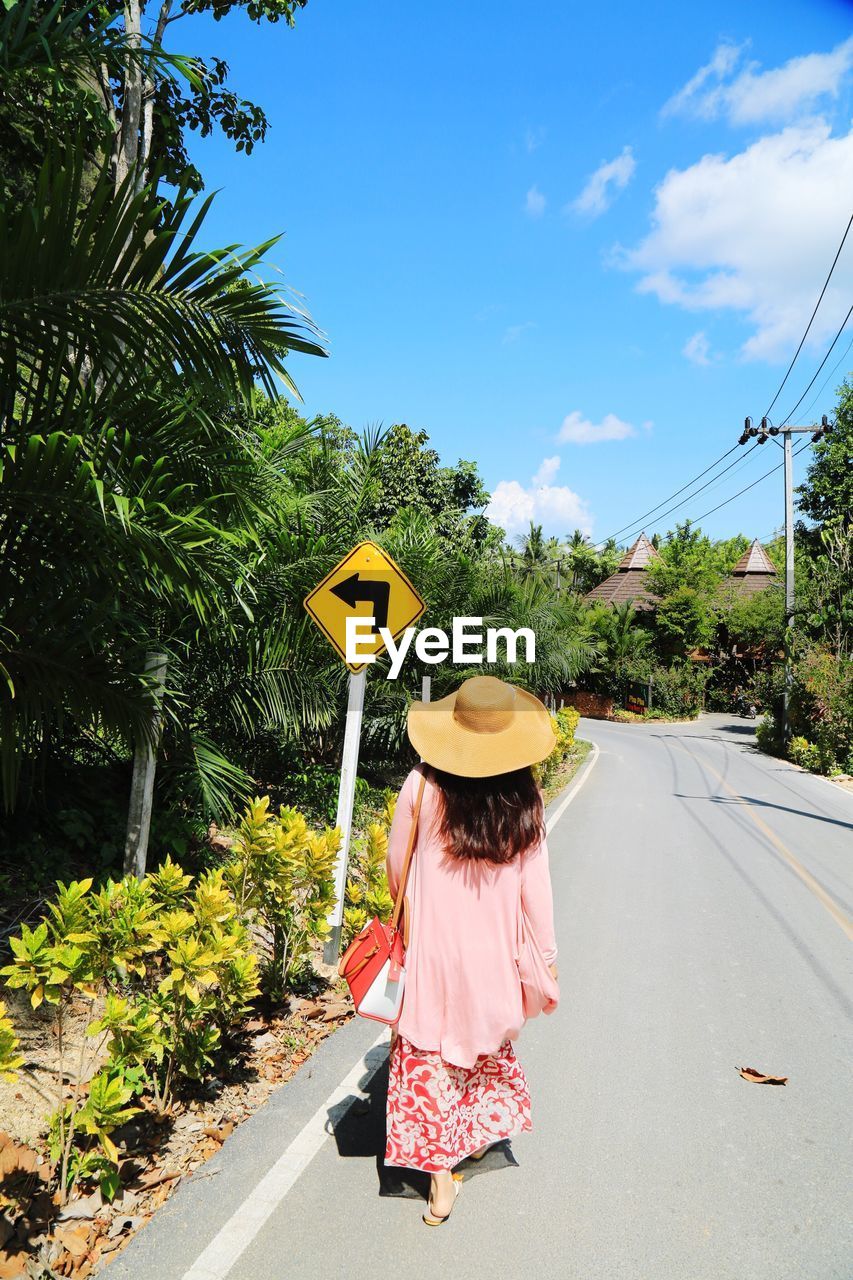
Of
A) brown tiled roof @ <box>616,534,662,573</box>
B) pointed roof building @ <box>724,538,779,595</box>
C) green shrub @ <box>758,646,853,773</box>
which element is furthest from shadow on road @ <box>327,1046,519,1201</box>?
pointed roof building @ <box>724,538,779,595</box>

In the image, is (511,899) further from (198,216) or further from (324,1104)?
(198,216)

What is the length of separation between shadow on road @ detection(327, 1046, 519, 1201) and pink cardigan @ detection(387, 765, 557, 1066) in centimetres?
64

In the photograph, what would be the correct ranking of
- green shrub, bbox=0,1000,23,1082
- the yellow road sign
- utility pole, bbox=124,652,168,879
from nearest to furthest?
→ 1. green shrub, bbox=0,1000,23,1082
2. utility pole, bbox=124,652,168,879
3. the yellow road sign

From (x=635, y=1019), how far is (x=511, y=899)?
2503mm

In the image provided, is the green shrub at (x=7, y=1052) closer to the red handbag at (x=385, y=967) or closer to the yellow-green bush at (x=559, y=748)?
the red handbag at (x=385, y=967)

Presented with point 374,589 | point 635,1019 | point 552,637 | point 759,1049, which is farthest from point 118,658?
point 552,637

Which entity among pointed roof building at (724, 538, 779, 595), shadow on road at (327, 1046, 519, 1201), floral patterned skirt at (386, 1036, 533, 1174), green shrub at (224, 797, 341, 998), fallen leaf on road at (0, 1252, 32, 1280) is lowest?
shadow on road at (327, 1046, 519, 1201)

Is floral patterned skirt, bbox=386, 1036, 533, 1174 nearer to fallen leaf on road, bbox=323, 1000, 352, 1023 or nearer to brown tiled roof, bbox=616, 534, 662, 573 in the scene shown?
fallen leaf on road, bbox=323, 1000, 352, 1023

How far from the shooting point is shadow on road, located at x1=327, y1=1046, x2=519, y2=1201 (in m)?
3.51

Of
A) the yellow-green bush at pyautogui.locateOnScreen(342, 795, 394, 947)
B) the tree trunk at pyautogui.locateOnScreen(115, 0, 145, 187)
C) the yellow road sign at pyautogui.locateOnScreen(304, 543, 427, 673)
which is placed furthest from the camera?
the tree trunk at pyautogui.locateOnScreen(115, 0, 145, 187)

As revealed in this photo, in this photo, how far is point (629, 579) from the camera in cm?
5369

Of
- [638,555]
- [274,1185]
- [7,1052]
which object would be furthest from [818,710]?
[638,555]

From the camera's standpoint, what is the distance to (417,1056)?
334cm

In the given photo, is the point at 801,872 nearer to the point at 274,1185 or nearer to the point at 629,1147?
the point at 629,1147
